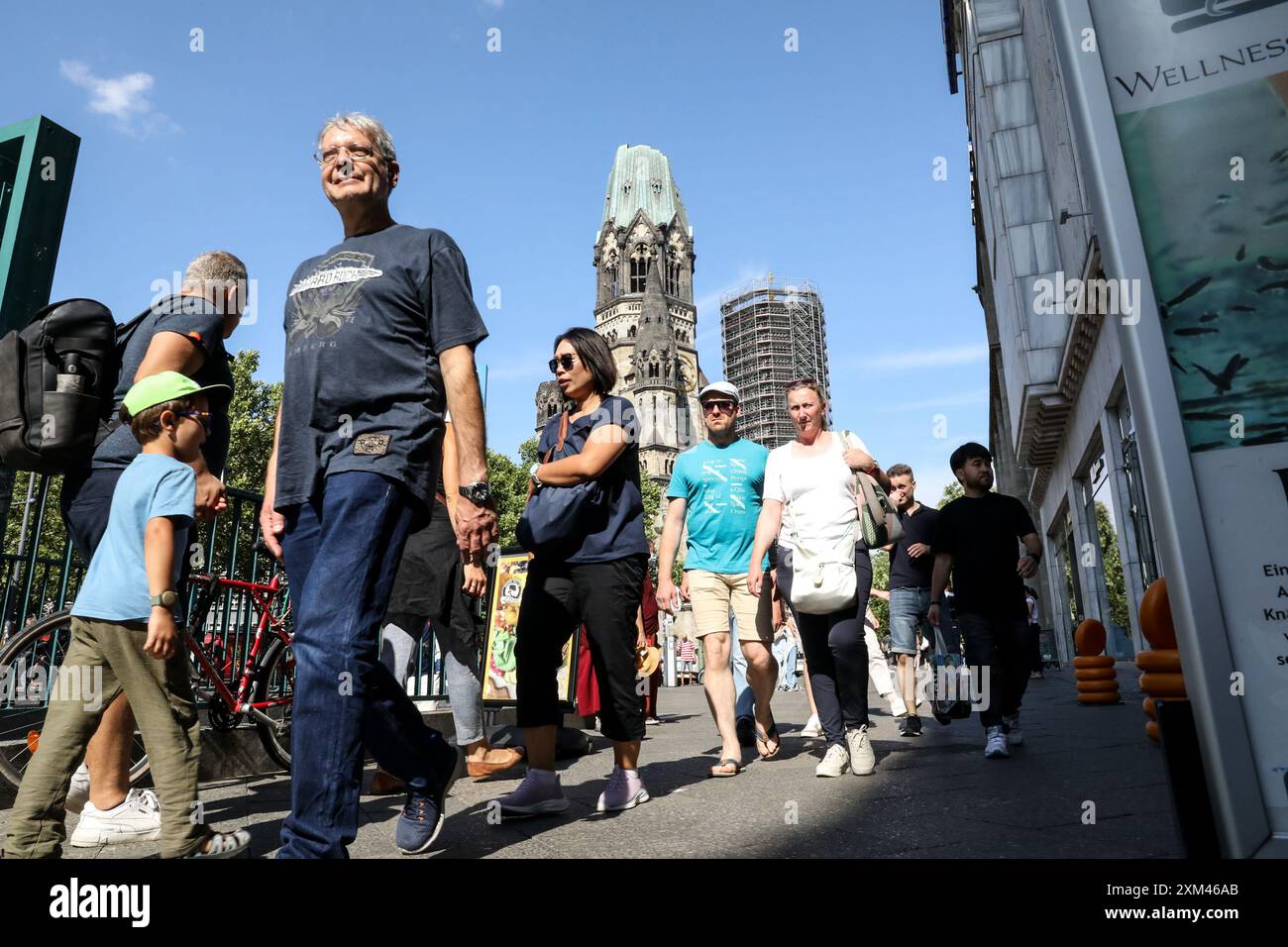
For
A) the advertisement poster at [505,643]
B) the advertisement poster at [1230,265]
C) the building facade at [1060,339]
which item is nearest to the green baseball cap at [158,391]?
the advertisement poster at [1230,265]

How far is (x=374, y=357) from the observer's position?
288 centimetres

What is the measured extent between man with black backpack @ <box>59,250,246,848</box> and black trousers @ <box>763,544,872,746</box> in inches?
120

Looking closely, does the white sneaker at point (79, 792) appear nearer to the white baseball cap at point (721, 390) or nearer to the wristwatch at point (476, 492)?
the wristwatch at point (476, 492)

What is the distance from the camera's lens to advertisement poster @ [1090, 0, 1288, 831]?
2143 mm

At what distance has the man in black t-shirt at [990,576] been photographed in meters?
5.86

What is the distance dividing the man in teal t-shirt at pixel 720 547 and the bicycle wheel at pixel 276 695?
7.22 ft

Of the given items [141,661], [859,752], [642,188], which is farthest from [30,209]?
[642,188]

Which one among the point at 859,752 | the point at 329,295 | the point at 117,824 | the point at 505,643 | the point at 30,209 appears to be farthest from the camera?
the point at 505,643

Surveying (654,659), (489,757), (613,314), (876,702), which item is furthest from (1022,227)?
(613,314)

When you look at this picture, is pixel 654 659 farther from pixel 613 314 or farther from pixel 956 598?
pixel 613 314

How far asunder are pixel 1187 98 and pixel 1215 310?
1.86 feet

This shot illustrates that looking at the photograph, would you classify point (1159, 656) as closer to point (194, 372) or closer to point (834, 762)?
point (834, 762)

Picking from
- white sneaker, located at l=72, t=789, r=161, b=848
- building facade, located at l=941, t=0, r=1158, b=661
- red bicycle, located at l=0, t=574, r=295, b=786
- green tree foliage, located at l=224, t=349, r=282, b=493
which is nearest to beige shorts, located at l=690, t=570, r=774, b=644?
red bicycle, located at l=0, t=574, r=295, b=786

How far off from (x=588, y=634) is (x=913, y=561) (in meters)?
4.13
